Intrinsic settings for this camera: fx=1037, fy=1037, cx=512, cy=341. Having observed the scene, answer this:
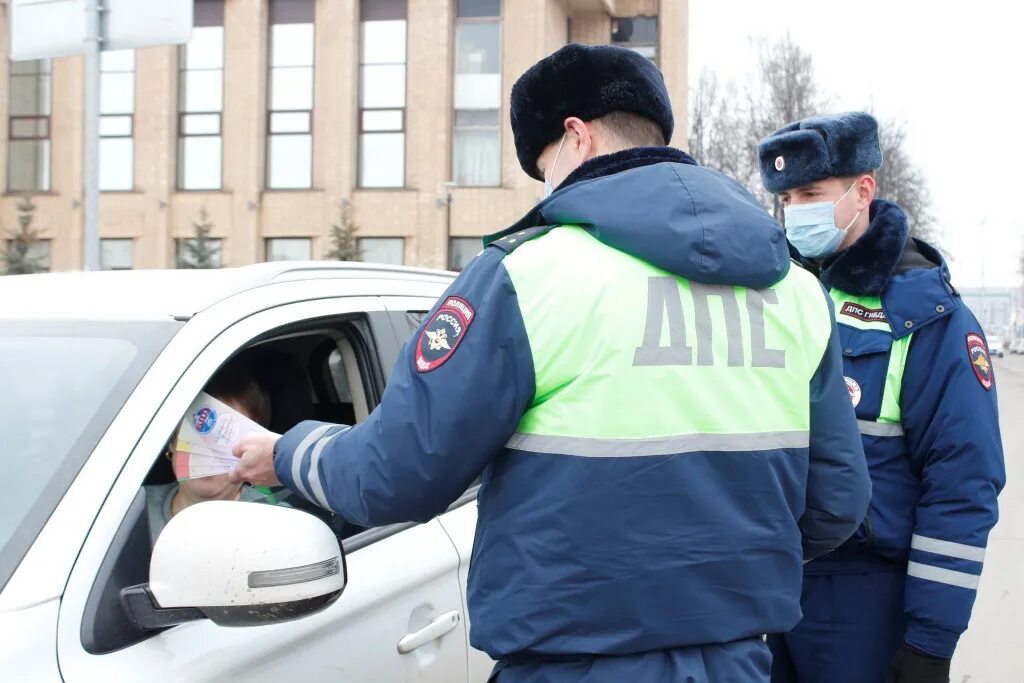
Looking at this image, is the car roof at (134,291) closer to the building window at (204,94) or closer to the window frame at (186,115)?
the window frame at (186,115)

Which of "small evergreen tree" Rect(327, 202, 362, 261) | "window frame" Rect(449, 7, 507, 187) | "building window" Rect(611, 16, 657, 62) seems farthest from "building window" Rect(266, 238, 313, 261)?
"building window" Rect(611, 16, 657, 62)

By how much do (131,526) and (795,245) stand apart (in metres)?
1.92

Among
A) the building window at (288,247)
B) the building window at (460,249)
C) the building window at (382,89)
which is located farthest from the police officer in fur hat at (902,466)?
the building window at (288,247)

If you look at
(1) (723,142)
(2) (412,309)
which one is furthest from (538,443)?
(1) (723,142)

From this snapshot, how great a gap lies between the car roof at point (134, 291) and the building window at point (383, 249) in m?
24.7

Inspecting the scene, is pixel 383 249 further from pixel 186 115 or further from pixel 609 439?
pixel 609 439

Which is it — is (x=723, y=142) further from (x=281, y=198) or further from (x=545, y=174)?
(x=545, y=174)

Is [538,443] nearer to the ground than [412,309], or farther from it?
nearer to the ground

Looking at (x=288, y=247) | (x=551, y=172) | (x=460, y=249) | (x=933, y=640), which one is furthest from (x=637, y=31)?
(x=551, y=172)

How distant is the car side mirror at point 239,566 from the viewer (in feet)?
5.20

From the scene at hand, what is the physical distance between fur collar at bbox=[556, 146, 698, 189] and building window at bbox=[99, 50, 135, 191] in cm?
2788

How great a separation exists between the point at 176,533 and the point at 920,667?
1.74 meters

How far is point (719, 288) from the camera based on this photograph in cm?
175

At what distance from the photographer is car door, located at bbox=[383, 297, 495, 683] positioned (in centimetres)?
258
